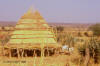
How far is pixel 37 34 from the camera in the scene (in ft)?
47.1

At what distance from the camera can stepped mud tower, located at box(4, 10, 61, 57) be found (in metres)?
13.8

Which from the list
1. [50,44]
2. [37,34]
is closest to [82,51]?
[50,44]

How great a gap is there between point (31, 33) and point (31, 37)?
0.84 ft

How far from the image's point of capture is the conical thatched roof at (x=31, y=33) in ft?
45.7

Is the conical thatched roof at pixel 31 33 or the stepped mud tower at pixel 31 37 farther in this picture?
the conical thatched roof at pixel 31 33

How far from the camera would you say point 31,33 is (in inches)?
567

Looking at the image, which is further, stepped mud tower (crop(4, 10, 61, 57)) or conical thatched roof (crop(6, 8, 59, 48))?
conical thatched roof (crop(6, 8, 59, 48))

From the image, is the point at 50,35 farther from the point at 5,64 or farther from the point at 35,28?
the point at 5,64

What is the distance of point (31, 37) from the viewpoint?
14289mm

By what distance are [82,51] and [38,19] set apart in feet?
12.1

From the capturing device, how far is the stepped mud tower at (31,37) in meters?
13.8

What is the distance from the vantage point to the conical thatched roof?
13.9 metres

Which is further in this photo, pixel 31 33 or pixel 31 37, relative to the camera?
pixel 31 33

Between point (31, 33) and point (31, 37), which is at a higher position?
point (31, 33)
